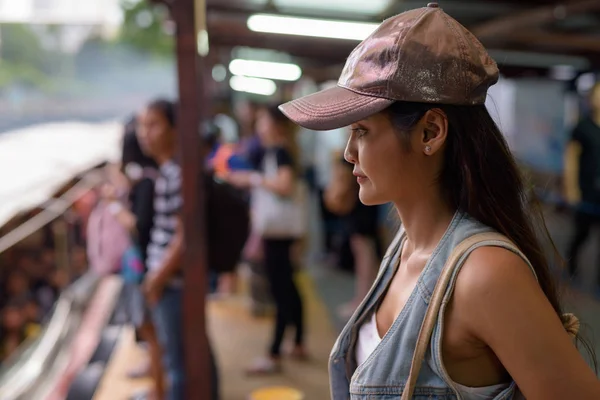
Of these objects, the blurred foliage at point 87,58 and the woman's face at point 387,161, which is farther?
the blurred foliage at point 87,58

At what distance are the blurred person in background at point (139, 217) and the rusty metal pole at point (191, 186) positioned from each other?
1.10 ft

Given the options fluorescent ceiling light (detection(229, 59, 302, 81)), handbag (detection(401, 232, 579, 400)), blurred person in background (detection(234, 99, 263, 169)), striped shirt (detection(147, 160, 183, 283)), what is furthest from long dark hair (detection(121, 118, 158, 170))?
fluorescent ceiling light (detection(229, 59, 302, 81))

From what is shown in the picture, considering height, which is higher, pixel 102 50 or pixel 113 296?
pixel 102 50

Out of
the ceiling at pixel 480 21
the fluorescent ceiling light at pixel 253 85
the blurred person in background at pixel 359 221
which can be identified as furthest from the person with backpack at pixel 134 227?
the fluorescent ceiling light at pixel 253 85

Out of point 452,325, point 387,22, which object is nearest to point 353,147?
point 387,22

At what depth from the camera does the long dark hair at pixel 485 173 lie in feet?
3.43

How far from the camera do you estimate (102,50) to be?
33.8 metres

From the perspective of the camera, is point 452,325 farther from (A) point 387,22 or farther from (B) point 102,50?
(B) point 102,50

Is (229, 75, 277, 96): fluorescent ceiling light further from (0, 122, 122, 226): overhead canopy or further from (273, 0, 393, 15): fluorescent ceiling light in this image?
(273, 0, 393, 15): fluorescent ceiling light

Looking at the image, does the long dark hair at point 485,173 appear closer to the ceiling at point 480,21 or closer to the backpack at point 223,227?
the backpack at point 223,227

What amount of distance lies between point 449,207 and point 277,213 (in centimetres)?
316

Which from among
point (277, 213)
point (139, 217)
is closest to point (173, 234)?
point (139, 217)

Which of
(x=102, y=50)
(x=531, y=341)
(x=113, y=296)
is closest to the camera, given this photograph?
(x=531, y=341)

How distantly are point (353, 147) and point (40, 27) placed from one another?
28.9 meters
